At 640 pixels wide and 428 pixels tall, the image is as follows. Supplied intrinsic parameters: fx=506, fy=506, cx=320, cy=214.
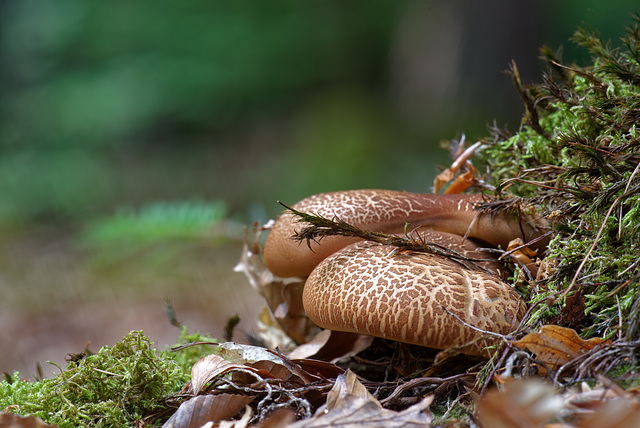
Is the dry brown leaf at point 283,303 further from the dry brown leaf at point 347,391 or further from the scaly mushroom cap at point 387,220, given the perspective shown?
the dry brown leaf at point 347,391

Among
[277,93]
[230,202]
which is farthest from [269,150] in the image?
[230,202]

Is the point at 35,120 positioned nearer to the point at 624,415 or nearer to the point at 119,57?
the point at 119,57

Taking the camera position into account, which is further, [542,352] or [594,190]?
[594,190]

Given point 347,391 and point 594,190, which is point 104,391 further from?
point 594,190

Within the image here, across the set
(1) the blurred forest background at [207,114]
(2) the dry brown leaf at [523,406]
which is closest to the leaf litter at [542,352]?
(2) the dry brown leaf at [523,406]

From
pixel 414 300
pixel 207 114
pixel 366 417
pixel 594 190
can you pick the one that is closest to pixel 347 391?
pixel 366 417

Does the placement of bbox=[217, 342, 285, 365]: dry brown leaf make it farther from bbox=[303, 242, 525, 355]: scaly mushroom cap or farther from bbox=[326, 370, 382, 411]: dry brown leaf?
bbox=[326, 370, 382, 411]: dry brown leaf
